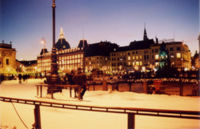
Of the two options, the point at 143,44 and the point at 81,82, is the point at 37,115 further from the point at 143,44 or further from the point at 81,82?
the point at 143,44

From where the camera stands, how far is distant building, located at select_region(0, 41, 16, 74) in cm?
5140

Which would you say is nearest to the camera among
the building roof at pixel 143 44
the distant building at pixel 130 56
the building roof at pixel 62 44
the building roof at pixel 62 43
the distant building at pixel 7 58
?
the distant building at pixel 7 58

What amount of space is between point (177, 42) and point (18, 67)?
2234 inches

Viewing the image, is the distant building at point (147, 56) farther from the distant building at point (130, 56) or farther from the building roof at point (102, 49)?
the building roof at point (102, 49)

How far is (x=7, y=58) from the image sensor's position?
53.2 metres

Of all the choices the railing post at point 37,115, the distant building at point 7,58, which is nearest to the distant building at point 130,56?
the distant building at point 7,58

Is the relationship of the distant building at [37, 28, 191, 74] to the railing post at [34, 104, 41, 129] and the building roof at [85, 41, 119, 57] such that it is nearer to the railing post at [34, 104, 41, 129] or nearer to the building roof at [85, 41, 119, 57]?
the building roof at [85, 41, 119, 57]

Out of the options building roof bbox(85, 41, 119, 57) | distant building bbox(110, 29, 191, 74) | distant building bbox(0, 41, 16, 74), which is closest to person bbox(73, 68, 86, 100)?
distant building bbox(0, 41, 16, 74)

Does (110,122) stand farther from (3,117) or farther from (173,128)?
(3,117)

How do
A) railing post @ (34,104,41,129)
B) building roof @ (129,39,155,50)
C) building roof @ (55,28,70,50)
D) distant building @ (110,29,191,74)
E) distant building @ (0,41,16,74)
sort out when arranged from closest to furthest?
railing post @ (34,104,41,129) → distant building @ (0,41,16,74) → distant building @ (110,29,191,74) → building roof @ (129,39,155,50) → building roof @ (55,28,70,50)

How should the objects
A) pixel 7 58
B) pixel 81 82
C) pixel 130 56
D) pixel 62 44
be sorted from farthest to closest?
pixel 62 44
pixel 130 56
pixel 7 58
pixel 81 82

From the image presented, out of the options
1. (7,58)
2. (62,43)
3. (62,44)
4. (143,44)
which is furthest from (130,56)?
(62,43)

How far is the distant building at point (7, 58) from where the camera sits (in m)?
51.4

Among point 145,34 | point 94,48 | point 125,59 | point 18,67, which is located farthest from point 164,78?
point 145,34
